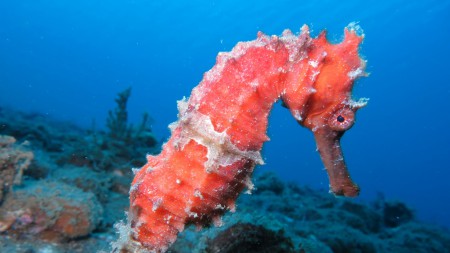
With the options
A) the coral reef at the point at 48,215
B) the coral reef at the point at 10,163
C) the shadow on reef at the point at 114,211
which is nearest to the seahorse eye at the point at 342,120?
the shadow on reef at the point at 114,211

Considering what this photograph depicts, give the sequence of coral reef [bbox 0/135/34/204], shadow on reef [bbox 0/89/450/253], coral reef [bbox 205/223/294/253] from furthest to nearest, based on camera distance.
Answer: coral reef [bbox 0/135/34/204] < shadow on reef [bbox 0/89/450/253] < coral reef [bbox 205/223/294/253]

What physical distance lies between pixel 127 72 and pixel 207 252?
111 m

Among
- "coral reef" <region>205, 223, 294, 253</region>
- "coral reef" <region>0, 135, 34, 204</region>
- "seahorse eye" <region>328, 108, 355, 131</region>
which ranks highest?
"coral reef" <region>0, 135, 34, 204</region>

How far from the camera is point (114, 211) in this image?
203 inches

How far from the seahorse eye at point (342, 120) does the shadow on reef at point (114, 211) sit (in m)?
1.59

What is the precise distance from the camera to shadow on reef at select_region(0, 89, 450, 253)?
3.42 m

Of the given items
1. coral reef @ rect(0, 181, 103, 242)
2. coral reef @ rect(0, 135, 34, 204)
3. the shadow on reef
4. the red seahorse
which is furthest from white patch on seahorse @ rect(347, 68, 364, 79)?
coral reef @ rect(0, 135, 34, 204)

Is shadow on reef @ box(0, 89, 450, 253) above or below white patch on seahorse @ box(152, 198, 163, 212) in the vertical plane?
above

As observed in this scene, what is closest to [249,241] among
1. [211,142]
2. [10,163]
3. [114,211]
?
[211,142]

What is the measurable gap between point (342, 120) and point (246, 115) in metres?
0.67

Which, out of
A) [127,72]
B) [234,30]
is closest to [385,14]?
[234,30]

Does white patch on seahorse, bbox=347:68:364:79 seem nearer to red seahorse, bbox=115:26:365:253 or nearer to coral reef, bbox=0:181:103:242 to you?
red seahorse, bbox=115:26:365:253

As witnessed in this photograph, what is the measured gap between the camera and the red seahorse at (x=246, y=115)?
2135 mm

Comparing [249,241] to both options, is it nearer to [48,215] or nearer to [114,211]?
[48,215]
